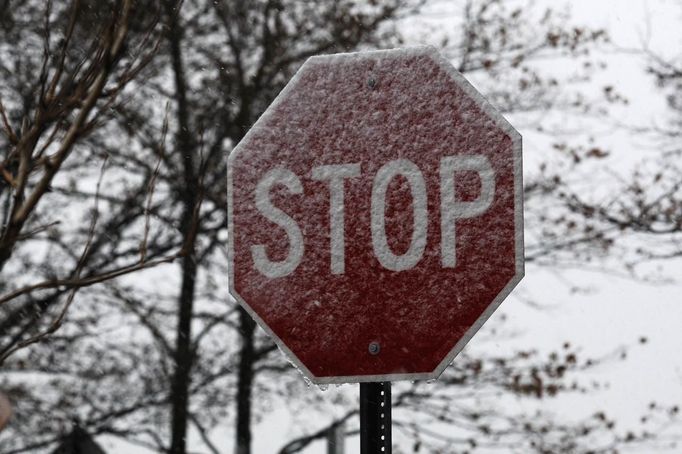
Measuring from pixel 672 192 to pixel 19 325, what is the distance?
602cm

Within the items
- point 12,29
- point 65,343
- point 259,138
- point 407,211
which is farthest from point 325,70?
point 65,343

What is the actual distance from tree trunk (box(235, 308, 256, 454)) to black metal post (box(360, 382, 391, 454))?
9.52 metres

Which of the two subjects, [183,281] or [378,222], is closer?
[378,222]

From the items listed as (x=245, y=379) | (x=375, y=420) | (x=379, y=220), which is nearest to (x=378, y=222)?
(x=379, y=220)

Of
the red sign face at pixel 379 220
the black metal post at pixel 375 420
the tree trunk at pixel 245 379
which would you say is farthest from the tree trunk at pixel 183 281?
the black metal post at pixel 375 420

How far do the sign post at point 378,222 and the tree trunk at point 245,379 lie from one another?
945 cm

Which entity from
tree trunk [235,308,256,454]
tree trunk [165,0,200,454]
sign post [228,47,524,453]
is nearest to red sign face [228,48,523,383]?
sign post [228,47,524,453]

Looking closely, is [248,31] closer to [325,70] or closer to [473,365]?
[473,365]

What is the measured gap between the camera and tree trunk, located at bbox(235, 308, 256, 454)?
1162 centimetres

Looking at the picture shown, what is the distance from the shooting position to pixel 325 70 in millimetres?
2316

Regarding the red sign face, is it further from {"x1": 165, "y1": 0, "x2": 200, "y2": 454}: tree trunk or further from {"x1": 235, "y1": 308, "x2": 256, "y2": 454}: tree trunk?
{"x1": 235, "y1": 308, "x2": 256, "y2": 454}: tree trunk

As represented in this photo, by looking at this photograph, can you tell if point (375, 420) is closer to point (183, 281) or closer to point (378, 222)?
point (378, 222)

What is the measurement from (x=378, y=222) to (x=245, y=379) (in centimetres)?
986

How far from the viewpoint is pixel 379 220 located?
2172mm
